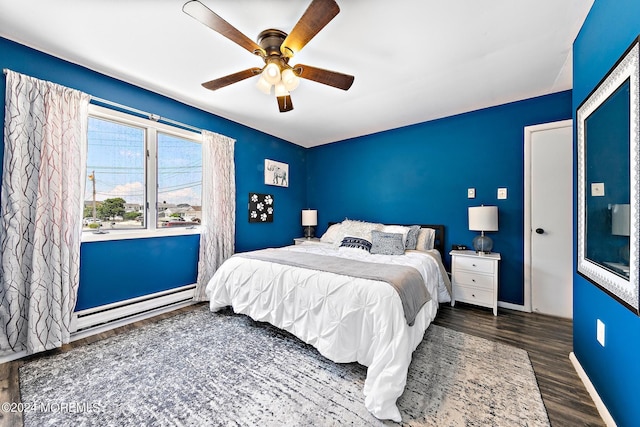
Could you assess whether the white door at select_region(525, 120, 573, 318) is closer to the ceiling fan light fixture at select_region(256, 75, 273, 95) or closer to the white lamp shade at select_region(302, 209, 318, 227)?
the ceiling fan light fixture at select_region(256, 75, 273, 95)

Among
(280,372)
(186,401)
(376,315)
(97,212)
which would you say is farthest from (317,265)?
(97,212)

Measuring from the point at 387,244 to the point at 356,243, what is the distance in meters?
0.40

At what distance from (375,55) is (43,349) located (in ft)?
12.2

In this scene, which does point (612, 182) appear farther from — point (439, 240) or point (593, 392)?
point (439, 240)

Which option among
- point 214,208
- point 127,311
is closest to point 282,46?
point 214,208

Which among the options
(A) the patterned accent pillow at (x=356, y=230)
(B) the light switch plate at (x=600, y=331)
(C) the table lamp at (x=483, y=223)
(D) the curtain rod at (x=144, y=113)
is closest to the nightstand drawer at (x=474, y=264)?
(C) the table lamp at (x=483, y=223)

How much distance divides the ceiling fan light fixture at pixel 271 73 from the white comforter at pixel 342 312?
1.57 meters

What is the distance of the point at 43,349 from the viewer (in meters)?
1.96

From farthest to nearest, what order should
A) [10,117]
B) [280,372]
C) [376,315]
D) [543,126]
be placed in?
[543,126], [10,117], [280,372], [376,315]

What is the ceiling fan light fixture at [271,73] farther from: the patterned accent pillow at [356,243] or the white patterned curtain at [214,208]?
the patterned accent pillow at [356,243]

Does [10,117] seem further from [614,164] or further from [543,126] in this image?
→ [543,126]

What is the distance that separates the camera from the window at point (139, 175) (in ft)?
7.98

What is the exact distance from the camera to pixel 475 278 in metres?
2.87

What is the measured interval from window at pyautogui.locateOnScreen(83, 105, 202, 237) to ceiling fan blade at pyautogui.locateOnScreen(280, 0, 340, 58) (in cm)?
203
